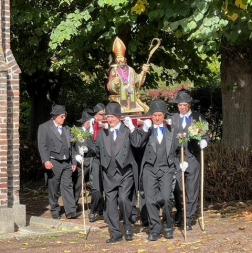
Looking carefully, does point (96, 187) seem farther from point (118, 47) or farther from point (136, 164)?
point (118, 47)

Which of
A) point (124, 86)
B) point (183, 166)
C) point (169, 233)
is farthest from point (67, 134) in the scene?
point (169, 233)

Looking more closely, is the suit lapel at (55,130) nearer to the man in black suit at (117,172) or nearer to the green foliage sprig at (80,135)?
the green foliage sprig at (80,135)

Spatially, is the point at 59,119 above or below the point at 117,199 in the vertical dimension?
above

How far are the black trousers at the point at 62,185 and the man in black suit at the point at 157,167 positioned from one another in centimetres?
257

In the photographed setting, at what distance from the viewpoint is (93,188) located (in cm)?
1149

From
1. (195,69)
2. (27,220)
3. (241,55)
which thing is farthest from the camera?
(195,69)

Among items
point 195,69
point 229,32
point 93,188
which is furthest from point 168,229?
point 195,69

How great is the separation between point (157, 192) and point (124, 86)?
2979 mm

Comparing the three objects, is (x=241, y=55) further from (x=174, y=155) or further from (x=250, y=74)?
(x=174, y=155)

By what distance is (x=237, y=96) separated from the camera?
1338cm

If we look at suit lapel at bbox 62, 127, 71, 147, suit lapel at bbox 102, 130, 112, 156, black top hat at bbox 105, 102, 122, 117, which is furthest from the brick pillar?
black top hat at bbox 105, 102, 122, 117

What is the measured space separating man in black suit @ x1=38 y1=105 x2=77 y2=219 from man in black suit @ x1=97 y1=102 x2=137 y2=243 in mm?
2402

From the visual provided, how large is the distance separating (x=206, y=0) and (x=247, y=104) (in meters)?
3.96

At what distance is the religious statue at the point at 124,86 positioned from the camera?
11781mm
